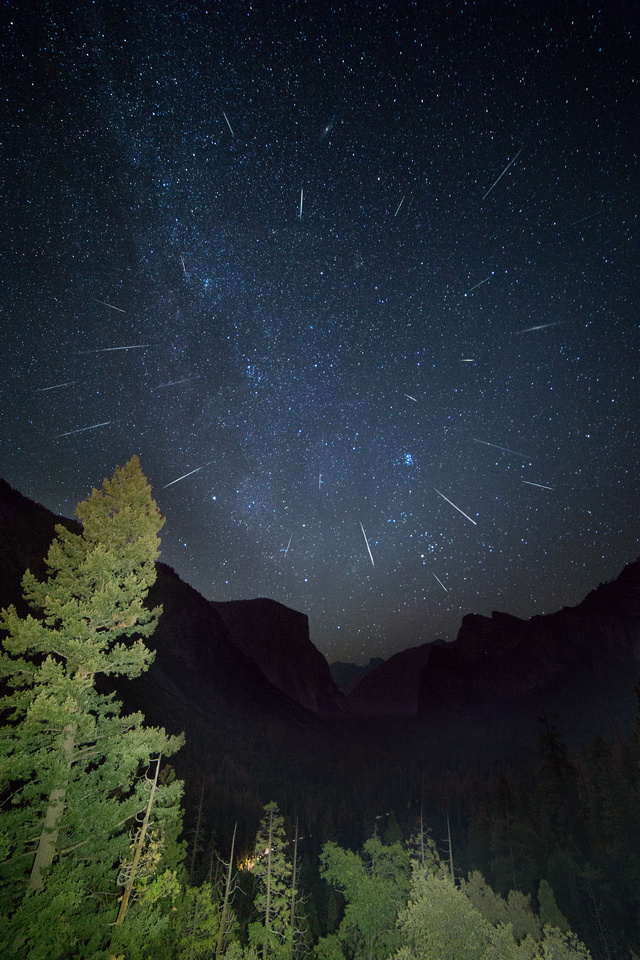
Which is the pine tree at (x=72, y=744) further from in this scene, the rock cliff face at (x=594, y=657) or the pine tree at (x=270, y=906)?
the rock cliff face at (x=594, y=657)

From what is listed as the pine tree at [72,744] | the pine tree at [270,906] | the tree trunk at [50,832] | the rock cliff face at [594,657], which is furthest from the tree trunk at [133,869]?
the rock cliff face at [594,657]

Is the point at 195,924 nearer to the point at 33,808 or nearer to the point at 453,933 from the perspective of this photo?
the point at 453,933

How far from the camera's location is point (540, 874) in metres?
33.0

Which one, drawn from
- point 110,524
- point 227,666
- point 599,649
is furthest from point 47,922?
point 599,649

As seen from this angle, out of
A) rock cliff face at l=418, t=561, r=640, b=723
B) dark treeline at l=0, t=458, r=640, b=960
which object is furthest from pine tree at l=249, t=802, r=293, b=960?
rock cliff face at l=418, t=561, r=640, b=723

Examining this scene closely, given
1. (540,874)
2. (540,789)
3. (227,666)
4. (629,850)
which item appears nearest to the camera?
(629,850)

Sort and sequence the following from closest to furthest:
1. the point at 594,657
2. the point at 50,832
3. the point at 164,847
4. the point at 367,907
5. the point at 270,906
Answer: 1. the point at 50,832
2. the point at 164,847
3. the point at 270,906
4. the point at 367,907
5. the point at 594,657

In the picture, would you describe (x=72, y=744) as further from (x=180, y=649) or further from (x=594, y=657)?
(x=594, y=657)

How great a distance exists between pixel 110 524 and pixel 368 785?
339 feet

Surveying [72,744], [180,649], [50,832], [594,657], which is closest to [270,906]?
[50,832]

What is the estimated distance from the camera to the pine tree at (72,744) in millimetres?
6805

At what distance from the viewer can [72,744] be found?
7719 millimetres

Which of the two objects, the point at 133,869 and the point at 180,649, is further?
the point at 180,649

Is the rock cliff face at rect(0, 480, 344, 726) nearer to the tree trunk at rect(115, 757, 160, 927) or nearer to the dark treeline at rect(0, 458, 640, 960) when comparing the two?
the dark treeline at rect(0, 458, 640, 960)
